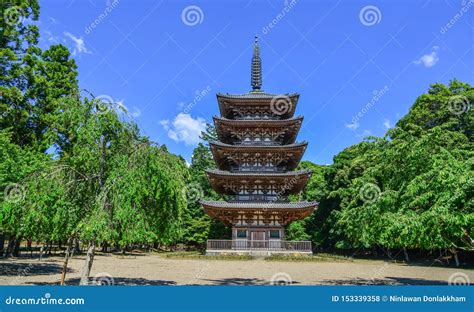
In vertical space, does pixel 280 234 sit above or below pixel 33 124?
below

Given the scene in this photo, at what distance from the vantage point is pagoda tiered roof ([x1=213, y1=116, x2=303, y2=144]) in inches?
1177

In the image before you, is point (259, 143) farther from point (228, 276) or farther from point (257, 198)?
point (228, 276)

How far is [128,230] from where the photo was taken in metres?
8.88

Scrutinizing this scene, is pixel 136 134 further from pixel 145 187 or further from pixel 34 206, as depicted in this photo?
pixel 34 206

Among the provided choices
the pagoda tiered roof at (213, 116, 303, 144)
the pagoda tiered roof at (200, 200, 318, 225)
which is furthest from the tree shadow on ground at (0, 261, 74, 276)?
the pagoda tiered roof at (213, 116, 303, 144)

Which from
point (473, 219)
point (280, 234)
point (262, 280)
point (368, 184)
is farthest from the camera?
point (280, 234)

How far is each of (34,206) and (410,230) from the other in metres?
9.94

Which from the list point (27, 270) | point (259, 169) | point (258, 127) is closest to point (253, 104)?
point (258, 127)

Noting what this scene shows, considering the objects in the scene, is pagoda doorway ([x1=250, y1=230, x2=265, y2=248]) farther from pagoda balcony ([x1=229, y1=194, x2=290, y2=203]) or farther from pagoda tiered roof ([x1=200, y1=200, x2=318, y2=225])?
pagoda balcony ([x1=229, y1=194, x2=290, y2=203])

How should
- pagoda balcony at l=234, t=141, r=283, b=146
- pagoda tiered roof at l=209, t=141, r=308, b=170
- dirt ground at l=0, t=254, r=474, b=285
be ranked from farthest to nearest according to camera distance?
pagoda balcony at l=234, t=141, r=283, b=146
pagoda tiered roof at l=209, t=141, r=308, b=170
dirt ground at l=0, t=254, r=474, b=285

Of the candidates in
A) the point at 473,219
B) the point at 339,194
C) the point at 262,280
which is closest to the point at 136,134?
the point at 262,280

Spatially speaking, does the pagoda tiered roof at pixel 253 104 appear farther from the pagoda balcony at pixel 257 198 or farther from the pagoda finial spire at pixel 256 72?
the pagoda balcony at pixel 257 198

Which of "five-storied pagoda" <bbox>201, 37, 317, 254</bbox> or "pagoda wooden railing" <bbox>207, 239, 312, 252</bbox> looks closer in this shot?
"pagoda wooden railing" <bbox>207, 239, 312, 252</bbox>

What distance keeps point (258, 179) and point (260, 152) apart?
2.35 meters
